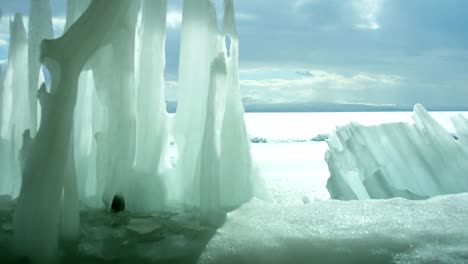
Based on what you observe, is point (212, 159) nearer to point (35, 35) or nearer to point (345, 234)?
point (345, 234)

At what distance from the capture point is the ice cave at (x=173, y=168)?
3566 mm

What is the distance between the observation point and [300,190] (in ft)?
25.5

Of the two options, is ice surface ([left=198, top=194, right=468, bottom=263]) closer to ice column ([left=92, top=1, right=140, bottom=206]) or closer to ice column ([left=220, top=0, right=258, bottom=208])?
ice column ([left=220, top=0, right=258, bottom=208])

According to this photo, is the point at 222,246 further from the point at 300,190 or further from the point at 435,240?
the point at 300,190

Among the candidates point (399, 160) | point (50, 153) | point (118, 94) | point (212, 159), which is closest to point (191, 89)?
point (118, 94)

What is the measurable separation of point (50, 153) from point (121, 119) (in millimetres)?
1203

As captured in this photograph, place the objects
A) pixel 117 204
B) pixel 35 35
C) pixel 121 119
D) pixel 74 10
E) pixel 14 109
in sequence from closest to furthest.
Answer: pixel 121 119 < pixel 117 204 < pixel 74 10 < pixel 35 35 < pixel 14 109

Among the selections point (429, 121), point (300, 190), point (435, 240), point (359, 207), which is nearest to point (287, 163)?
point (300, 190)

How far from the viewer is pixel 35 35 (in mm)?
5449

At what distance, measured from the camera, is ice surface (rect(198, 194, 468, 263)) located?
3.61 metres

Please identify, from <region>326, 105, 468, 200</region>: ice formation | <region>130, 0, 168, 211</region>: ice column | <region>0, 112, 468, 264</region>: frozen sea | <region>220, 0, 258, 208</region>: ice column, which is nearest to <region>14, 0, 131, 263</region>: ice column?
<region>0, 112, 468, 264</region>: frozen sea

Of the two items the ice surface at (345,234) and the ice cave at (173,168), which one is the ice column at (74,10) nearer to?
the ice cave at (173,168)

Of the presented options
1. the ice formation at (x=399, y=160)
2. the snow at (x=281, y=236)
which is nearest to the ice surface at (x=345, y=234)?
the snow at (x=281, y=236)

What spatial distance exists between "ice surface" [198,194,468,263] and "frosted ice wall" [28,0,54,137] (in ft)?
8.95
